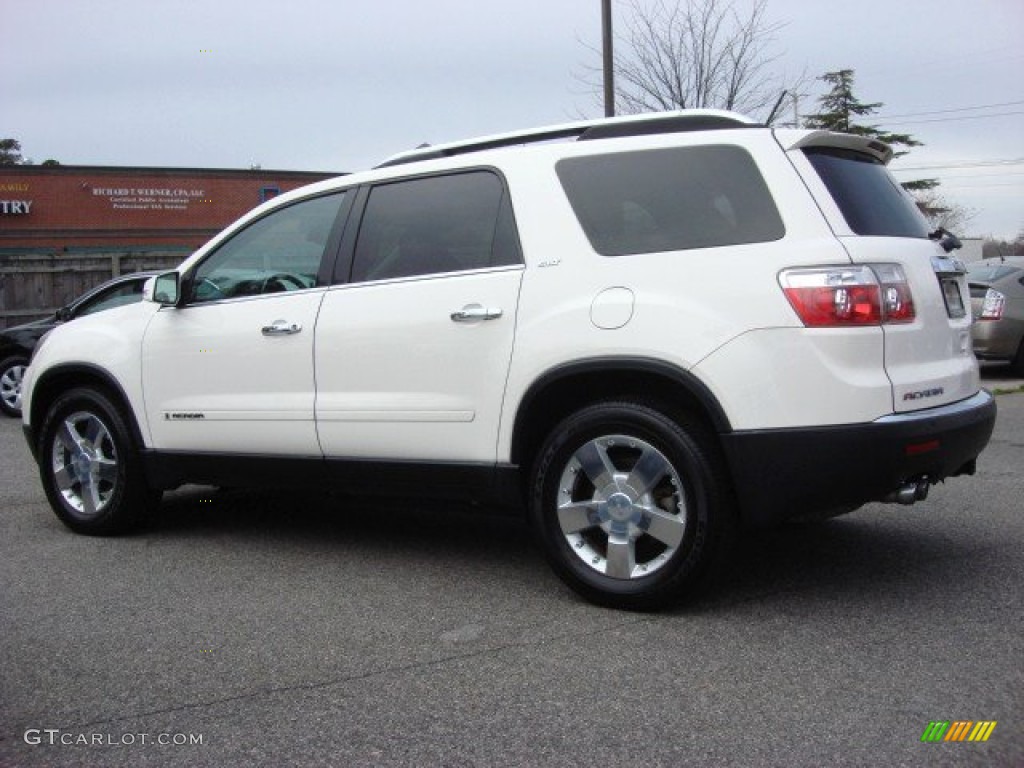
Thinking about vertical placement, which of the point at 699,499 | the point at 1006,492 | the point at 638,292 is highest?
the point at 638,292

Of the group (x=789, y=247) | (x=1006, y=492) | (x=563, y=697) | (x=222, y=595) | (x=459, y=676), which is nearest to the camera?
(x=563, y=697)

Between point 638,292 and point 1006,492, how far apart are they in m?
3.35

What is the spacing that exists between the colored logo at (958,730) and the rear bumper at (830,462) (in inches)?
37.0

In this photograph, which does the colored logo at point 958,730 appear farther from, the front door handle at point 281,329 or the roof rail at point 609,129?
the front door handle at point 281,329

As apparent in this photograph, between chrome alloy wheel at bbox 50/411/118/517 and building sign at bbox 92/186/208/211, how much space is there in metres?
30.5

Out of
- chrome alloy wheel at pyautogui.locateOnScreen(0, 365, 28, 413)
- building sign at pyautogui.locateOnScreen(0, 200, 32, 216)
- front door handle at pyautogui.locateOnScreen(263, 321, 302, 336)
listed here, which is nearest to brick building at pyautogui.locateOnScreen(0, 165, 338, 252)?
building sign at pyautogui.locateOnScreen(0, 200, 32, 216)

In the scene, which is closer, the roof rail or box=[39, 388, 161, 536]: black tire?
the roof rail

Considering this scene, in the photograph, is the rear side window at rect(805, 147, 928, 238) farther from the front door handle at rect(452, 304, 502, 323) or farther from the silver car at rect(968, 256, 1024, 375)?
the silver car at rect(968, 256, 1024, 375)

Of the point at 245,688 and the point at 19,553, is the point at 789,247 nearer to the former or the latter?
the point at 245,688

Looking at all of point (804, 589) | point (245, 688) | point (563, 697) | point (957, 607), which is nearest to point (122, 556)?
point (245, 688)

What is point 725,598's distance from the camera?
427 cm

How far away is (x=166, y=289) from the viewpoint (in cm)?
550

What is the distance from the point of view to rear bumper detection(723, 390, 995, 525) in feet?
12.2

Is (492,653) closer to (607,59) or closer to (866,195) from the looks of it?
(866,195)
